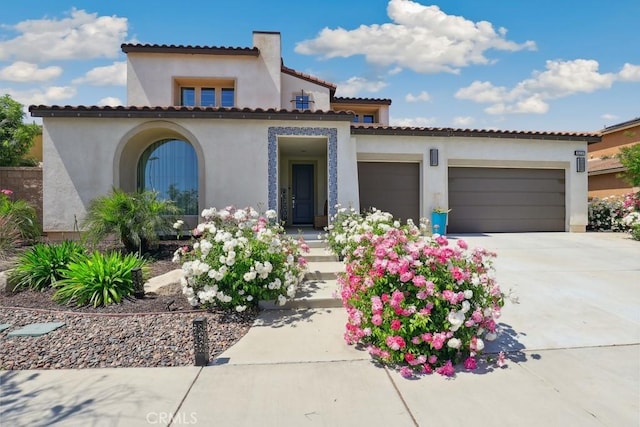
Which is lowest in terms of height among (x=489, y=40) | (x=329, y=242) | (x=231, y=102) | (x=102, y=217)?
(x=329, y=242)

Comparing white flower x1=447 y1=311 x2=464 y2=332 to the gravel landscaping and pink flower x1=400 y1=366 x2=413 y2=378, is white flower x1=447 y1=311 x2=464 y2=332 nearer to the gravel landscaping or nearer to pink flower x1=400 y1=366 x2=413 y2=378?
pink flower x1=400 y1=366 x2=413 y2=378

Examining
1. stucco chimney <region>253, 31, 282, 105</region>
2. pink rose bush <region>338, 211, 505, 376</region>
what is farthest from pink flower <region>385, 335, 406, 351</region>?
stucco chimney <region>253, 31, 282, 105</region>

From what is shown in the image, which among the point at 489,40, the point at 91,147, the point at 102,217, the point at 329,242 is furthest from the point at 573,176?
the point at 91,147

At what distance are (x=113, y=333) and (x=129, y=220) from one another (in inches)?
145

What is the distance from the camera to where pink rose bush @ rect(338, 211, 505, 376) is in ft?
10.3

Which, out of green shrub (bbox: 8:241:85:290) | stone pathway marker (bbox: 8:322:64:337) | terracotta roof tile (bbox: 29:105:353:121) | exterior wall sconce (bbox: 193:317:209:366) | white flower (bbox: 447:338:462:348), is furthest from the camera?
terracotta roof tile (bbox: 29:105:353:121)

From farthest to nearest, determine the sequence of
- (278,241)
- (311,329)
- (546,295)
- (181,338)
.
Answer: (546,295) < (278,241) < (311,329) < (181,338)

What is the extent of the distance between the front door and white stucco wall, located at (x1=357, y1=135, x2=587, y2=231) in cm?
297

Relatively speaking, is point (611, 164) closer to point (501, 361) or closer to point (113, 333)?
point (501, 361)

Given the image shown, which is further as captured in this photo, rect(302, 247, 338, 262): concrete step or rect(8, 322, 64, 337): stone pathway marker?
rect(302, 247, 338, 262): concrete step

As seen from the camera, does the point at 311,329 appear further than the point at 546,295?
No

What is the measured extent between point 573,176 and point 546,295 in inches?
360

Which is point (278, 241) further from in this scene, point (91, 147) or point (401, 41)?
point (401, 41)

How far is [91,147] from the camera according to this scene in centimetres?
847
